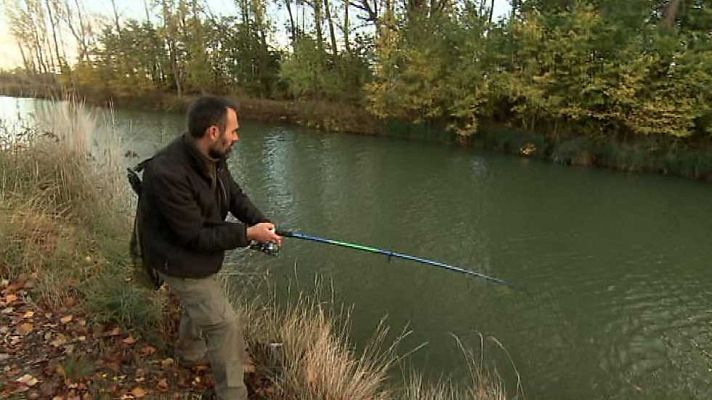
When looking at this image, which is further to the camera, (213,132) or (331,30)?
(331,30)

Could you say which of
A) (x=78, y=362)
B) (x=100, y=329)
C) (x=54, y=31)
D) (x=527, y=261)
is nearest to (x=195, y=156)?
(x=78, y=362)

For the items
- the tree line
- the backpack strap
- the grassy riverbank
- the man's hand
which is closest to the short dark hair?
the backpack strap

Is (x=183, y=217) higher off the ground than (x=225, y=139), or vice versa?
(x=225, y=139)

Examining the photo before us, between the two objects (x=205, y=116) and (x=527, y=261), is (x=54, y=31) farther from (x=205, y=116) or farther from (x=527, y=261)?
(x=205, y=116)

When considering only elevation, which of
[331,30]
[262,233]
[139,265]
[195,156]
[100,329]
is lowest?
[100,329]

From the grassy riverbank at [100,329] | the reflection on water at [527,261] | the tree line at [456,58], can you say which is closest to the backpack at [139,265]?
the grassy riverbank at [100,329]

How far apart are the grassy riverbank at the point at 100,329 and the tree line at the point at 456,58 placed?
21.8 ft

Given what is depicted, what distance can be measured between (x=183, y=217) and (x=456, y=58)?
17.0m

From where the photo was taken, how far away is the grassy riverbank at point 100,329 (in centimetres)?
275

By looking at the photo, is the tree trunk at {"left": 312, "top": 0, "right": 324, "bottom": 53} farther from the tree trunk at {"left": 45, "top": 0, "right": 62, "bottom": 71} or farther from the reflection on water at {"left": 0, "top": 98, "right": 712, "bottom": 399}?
the tree trunk at {"left": 45, "top": 0, "right": 62, "bottom": 71}

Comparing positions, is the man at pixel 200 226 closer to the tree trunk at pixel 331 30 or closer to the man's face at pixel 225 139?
the man's face at pixel 225 139

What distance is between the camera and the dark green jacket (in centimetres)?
225

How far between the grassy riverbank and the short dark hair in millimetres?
1243

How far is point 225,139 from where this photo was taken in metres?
2.35
